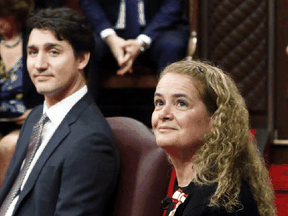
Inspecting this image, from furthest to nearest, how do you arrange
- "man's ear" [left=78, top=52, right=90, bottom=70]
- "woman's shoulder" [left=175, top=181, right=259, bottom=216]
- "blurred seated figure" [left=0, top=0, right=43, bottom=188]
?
"blurred seated figure" [left=0, top=0, right=43, bottom=188] < "man's ear" [left=78, top=52, right=90, bottom=70] < "woman's shoulder" [left=175, top=181, right=259, bottom=216]

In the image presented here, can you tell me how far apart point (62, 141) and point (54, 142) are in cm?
3

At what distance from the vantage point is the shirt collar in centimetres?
137

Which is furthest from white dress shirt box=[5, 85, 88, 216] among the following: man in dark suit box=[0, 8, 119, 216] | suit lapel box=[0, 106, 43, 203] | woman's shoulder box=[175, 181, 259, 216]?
woman's shoulder box=[175, 181, 259, 216]

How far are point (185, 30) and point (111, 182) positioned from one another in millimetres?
1178

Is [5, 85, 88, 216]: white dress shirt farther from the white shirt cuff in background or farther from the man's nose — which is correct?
the white shirt cuff in background

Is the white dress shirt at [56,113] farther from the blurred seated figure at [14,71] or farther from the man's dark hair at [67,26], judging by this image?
the blurred seated figure at [14,71]

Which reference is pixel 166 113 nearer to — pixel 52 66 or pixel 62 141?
pixel 62 141

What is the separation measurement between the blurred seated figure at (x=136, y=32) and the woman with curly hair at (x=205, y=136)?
108cm

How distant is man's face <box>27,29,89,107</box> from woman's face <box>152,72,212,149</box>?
49cm

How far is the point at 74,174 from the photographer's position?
1.18 metres

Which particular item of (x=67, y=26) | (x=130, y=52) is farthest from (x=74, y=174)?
(x=130, y=52)

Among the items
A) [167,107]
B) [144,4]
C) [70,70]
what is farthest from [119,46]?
[167,107]

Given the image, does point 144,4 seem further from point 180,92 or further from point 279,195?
point 180,92

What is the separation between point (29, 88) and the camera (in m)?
2.06
